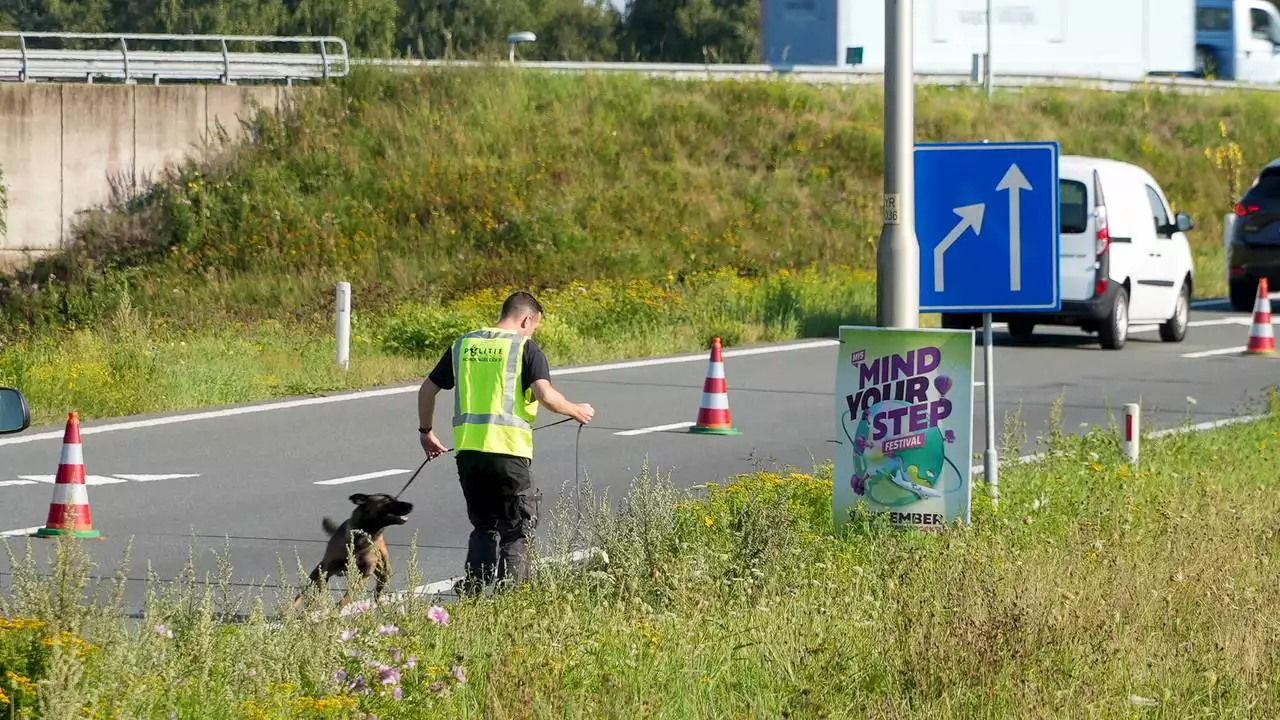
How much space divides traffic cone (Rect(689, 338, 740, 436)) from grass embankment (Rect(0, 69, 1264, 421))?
11.6 m

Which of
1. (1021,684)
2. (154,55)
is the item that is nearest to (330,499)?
(1021,684)

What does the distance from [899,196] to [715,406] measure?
5.41m

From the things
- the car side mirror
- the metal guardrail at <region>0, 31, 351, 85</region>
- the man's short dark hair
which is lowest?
the car side mirror

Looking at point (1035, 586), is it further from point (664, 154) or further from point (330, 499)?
point (664, 154)

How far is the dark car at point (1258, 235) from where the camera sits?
25641 mm

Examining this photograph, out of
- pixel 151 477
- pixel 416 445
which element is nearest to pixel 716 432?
pixel 416 445

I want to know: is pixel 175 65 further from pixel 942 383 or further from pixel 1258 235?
pixel 942 383

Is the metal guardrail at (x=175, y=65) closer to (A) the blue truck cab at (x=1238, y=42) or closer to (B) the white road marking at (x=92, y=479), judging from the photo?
(A) the blue truck cab at (x=1238, y=42)

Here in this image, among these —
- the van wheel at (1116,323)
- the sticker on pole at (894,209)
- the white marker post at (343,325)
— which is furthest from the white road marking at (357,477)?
the van wheel at (1116,323)

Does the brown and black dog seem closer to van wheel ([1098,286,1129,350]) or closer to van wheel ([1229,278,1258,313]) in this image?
van wheel ([1098,286,1129,350])

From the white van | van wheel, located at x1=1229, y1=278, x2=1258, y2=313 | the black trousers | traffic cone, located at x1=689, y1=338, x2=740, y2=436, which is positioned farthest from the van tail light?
the black trousers

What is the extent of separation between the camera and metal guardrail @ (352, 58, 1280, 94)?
132 feet

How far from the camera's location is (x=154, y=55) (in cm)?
3828

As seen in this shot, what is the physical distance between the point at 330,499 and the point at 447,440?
3.02 metres
